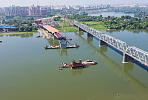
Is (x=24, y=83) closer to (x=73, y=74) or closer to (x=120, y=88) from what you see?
(x=73, y=74)

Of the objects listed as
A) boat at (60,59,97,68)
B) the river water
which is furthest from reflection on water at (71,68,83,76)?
boat at (60,59,97,68)

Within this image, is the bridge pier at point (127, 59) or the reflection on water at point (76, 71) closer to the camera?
the reflection on water at point (76, 71)

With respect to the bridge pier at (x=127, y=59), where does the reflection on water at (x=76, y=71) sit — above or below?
below

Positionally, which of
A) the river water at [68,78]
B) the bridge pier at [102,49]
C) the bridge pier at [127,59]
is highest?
the bridge pier at [102,49]

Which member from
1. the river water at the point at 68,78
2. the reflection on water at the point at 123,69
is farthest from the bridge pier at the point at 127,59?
the river water at the point at 68,78

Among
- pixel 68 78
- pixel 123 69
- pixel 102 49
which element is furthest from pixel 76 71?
pixel 102 49

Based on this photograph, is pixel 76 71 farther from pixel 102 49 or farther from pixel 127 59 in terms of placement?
pixel 102 49

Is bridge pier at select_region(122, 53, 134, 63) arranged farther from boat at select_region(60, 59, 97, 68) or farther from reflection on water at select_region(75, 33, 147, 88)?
boat at select_region(60, 59, 97, 68)

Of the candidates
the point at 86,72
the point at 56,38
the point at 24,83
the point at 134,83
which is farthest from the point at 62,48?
the point at 134,83

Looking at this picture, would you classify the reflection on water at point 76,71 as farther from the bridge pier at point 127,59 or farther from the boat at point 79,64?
the bridge pier at point 127,59
